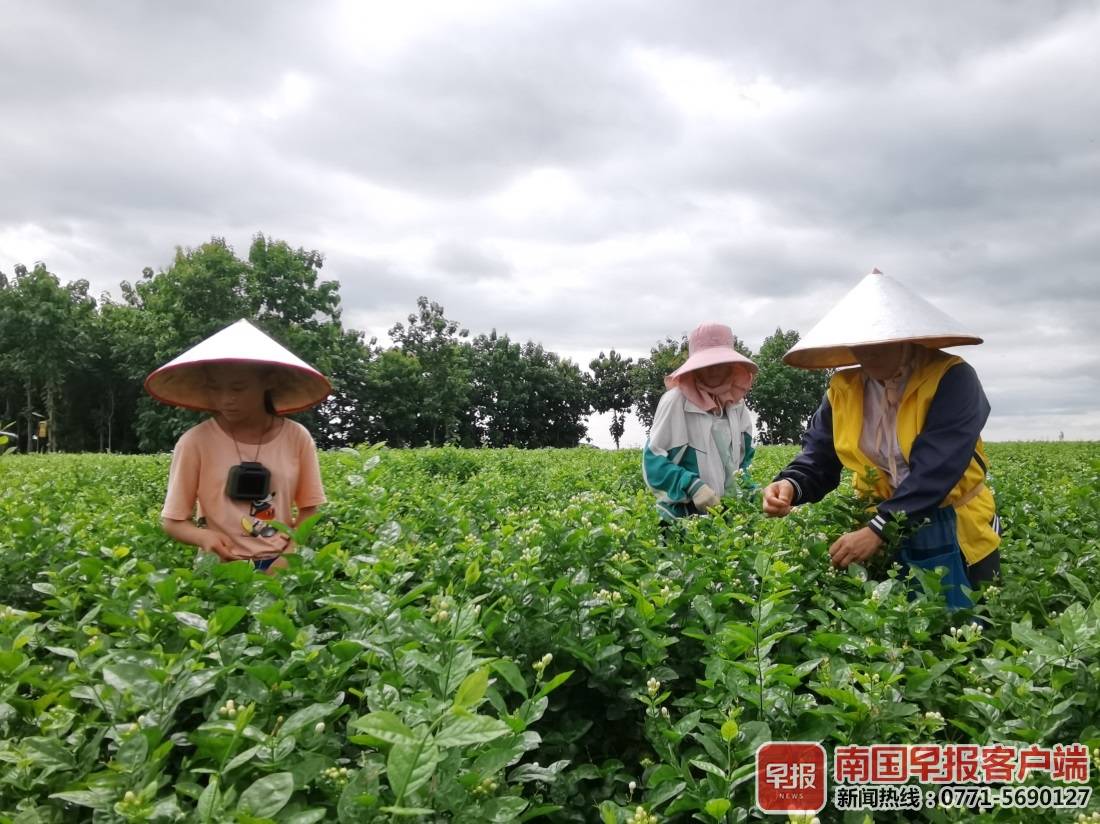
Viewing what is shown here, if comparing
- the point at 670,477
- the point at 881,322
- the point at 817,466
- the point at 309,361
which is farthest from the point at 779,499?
the point at 309,361

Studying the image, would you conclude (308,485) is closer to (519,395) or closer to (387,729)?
(387,729)

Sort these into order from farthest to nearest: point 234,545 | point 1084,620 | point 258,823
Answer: point 234,545
point 1084,620
point 258,823

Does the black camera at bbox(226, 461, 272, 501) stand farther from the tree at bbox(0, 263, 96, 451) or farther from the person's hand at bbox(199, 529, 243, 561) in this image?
the tree at bbox(0, 263, 96, 451)

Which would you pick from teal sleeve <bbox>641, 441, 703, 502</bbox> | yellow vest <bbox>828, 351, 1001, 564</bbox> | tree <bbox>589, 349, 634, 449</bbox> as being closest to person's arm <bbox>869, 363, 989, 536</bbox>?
yellow vest <bbox>828, 351, 1001, 564</bbox>

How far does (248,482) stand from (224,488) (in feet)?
0.32

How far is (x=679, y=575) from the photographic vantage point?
2.20 meters

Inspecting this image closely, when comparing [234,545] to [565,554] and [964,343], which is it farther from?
[964,343]

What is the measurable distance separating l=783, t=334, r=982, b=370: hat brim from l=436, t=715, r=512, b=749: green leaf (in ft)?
5.82

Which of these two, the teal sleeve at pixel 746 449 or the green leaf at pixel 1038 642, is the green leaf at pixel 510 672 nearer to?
the green leaf at pixel 1038 642

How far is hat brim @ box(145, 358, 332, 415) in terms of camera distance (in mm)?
2998

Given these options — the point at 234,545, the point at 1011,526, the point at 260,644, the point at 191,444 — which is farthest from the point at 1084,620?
the point at 191,444

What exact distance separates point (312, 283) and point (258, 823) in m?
44.2

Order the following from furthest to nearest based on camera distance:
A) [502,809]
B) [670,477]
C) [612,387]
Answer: [612,387] → [670,477] → [502,809]

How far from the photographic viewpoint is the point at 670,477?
3672 mm
